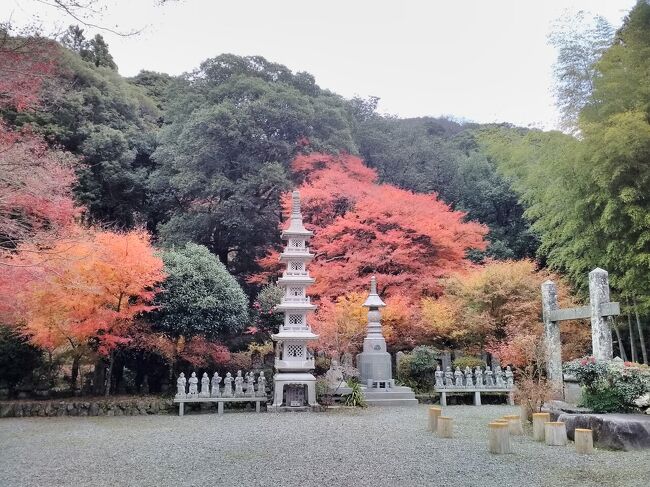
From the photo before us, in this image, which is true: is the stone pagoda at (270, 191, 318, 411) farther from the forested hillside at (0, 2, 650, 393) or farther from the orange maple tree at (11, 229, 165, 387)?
the orange maple tree at (11, 229, 165, 387)

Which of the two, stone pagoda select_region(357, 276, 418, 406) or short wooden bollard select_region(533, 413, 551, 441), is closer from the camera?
short wooden bollard select_region(533, 413, 551, 441)

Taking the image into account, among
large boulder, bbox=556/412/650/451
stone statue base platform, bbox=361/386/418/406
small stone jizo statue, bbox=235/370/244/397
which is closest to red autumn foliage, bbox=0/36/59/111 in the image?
small stone jizo statue, bbox=235/370/244/397

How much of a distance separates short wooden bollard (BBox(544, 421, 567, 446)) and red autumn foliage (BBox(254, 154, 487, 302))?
940 centimetres

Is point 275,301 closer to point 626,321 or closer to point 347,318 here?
point 347,318

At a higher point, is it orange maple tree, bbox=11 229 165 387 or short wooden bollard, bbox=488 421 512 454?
orange maple tree, bbox=11 229 165 387

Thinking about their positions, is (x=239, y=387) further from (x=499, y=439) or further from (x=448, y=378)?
(x=499, y=439)

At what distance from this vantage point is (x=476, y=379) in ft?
46.6

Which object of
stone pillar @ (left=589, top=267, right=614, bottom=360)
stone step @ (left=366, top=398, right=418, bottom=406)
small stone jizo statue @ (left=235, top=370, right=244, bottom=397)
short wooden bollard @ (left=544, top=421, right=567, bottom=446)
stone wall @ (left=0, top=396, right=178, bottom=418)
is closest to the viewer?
short wooden bollard @ (left=544, top=421, right=567, bottom=446)

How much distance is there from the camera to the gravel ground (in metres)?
5.65

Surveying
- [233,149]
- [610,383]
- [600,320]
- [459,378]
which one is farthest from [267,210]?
[610,383]

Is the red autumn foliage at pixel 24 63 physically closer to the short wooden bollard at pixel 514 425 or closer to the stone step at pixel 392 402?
the short wooden bollard at pixel 514 425

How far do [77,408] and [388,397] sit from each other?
7.27 m

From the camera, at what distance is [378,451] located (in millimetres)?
7238

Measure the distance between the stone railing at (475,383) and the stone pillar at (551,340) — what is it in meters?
2.96
